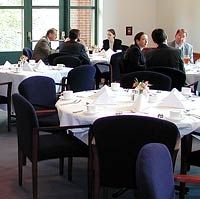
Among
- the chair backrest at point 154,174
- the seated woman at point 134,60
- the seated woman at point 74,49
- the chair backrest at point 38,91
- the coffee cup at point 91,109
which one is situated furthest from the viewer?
the seated woman at point 74,49

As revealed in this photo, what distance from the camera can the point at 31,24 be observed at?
11.1m

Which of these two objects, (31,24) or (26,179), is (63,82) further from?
(31,24)

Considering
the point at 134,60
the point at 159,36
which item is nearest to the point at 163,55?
the point at 159,36

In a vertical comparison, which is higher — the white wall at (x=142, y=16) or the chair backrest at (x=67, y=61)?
the white wall at (x=142, y=16)

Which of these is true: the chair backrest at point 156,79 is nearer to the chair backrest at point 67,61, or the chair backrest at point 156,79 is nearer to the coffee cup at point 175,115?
the coffee cup at point 175,115

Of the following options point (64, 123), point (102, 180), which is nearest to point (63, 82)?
point (64, 123)

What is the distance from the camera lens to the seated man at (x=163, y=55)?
6.21 meters

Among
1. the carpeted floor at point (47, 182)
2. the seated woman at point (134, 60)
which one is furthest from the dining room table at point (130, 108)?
the seated woman at point (134, 60)

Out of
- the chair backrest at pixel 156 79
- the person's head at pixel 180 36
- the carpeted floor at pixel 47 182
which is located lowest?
the carpeted floor at pixel 47 182

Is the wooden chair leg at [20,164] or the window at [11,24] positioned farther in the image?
the window at [11,24]

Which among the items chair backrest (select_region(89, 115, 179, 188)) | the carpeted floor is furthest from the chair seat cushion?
chair backrest (select_region(89, 115, 179, 188))

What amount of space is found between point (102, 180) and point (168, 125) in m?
0.58

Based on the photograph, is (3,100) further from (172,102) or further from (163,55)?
(172,102)

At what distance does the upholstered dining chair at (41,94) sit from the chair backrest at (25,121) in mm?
796
